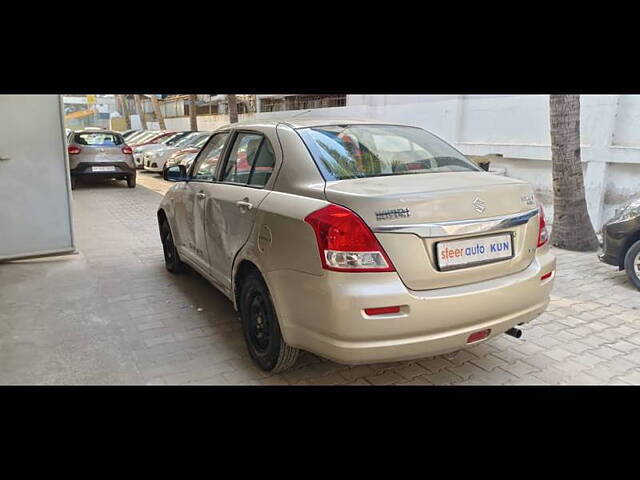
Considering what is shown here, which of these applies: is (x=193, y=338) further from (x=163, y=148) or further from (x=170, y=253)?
(x=163, y=148)

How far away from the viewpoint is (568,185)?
6164 millimetres

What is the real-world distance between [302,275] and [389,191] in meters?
0.64

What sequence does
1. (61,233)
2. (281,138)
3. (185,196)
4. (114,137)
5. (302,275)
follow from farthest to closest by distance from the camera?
(114,137), (61,233), (185,196), (281,138), (302,275)

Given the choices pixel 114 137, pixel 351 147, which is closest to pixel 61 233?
pixel 351 147

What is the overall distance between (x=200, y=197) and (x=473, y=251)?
2.36 meters

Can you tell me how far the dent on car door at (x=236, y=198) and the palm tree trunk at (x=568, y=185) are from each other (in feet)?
14.2

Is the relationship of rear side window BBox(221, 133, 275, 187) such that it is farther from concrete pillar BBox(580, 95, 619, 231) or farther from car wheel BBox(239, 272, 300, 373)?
concrete pillar BBox(580, 95, 619, 231)

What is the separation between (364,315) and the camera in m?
2.40

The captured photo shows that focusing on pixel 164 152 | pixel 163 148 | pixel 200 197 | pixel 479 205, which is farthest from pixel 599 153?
pixel 163 148

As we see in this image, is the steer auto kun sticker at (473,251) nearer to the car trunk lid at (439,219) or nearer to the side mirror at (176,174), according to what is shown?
the car trunk lid at (439,219)

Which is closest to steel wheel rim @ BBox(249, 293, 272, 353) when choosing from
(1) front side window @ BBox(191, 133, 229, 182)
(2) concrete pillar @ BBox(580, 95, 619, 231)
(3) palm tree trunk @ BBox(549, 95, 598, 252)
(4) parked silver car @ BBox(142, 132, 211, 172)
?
(1) front side window @ BBox(191, 133, 229, 182)
